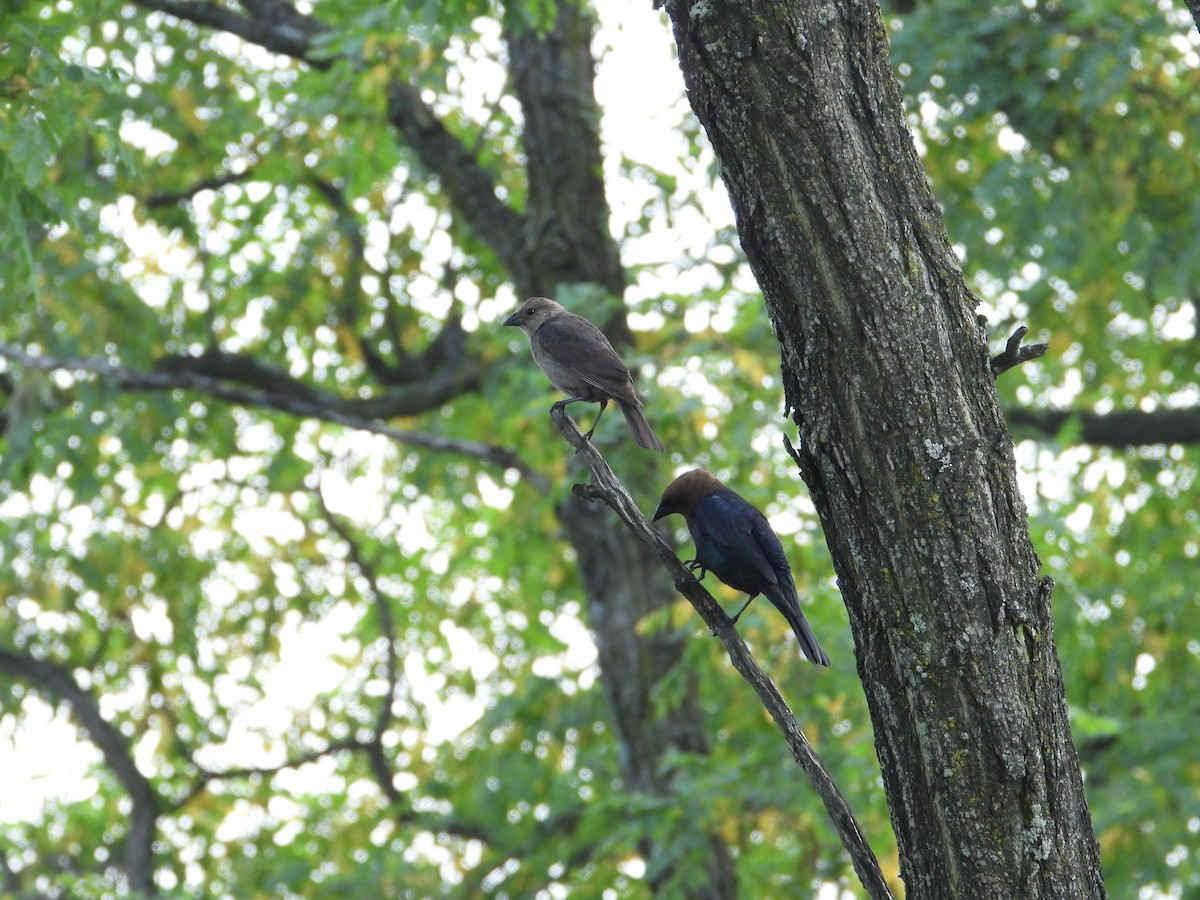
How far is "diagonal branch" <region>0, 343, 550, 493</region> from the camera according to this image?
364 inches

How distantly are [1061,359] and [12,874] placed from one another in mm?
10866

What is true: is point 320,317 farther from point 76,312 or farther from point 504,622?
point 504,622

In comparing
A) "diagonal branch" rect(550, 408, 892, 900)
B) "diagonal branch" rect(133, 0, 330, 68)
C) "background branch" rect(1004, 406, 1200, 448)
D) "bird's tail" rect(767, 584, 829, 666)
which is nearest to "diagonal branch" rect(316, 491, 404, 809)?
"diagonal branch" rect(133, 0, 330, 68)

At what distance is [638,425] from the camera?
5.51 metres

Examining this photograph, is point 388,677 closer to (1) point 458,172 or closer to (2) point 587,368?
(1) point 458,172

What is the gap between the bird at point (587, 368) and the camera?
5520 mm

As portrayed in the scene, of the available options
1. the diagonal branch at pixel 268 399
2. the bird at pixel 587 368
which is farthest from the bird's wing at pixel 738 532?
the diagonal branch at pixel 268 399

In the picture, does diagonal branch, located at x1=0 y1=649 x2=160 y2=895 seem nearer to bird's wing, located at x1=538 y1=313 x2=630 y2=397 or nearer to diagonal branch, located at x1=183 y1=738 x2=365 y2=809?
diagonal branch, located at x1=183 y1=738 x2=365 y2=809

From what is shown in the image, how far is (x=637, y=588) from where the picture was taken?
853 centimetres

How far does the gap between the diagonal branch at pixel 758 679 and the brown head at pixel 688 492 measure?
45.6 inches

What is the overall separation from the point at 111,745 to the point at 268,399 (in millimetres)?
3923

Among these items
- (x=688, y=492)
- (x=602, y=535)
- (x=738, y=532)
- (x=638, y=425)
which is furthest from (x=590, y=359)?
(x=602, y=535)

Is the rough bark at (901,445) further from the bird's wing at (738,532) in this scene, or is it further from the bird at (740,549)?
the bird's wing at (738,532)

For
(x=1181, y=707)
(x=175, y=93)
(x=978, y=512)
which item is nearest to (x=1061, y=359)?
(x=1181, y=707)
